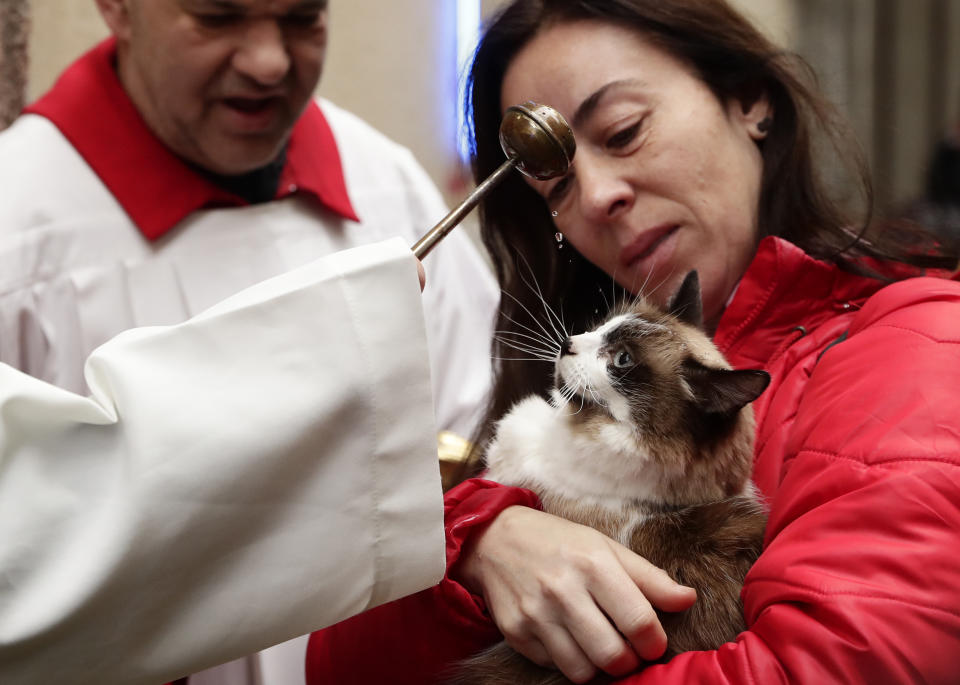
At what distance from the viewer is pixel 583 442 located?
1.10m

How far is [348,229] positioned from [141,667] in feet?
4.12

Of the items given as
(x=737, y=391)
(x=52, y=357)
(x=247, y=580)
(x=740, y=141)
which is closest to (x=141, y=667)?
(x=247, y=580)

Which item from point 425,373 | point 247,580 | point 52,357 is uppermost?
point 425,373

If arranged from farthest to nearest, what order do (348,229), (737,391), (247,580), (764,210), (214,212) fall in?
(348,229)
(214,212)
(764,210)
(737,391)
(247,580)

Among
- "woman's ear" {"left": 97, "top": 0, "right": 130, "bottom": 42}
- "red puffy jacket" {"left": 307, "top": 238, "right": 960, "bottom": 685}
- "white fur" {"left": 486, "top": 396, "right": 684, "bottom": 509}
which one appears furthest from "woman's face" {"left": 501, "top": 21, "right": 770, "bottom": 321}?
"woman's ear" {"left": 97, "top": 0, "right": 130, "bottom": 42}

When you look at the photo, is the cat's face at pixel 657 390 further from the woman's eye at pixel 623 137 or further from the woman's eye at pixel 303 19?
the woman's eye at pixel 303 19

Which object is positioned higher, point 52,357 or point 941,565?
point 941,565

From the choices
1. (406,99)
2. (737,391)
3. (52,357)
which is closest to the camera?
(737,391)

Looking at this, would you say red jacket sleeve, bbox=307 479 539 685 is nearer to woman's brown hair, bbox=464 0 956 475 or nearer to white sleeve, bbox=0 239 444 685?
white sleeve, bbox=0 239 444 685

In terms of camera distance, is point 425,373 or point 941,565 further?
point 425,373

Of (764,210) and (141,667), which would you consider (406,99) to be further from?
(141,667)

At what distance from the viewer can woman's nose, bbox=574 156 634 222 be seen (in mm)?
1208

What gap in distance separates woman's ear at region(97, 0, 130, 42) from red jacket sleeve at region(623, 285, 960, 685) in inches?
59.0

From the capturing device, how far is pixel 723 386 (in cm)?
98
